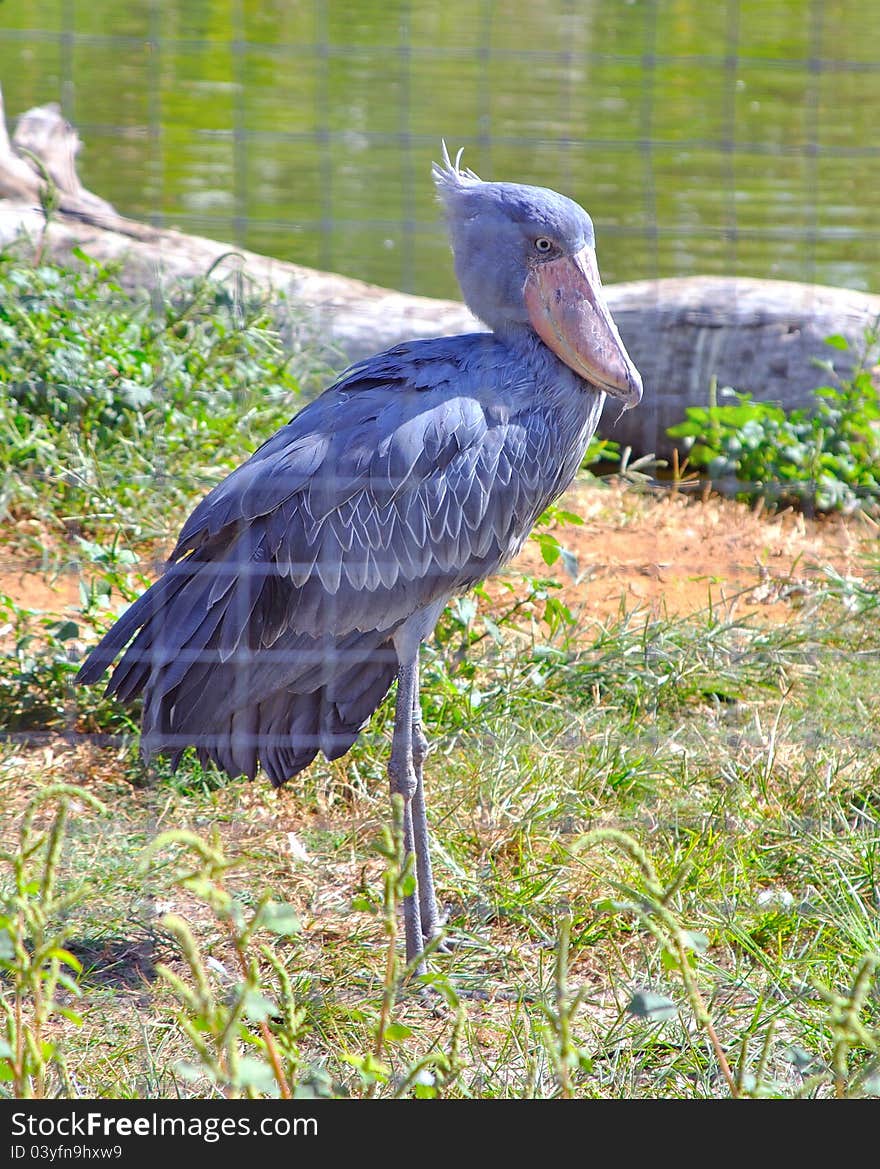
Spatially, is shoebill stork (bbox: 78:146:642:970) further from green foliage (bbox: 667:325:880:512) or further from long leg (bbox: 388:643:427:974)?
green foliage (bbox: 667:325:880:512)

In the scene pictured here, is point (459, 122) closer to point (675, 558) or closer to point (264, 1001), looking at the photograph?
point (675, 558)

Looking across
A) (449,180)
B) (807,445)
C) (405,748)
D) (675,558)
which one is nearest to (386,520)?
(405,748)

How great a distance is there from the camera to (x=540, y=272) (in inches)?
120

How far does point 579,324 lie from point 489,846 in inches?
46.7

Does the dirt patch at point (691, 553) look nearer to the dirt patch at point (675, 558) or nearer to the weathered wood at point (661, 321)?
the dirt patch at point (675, 558)

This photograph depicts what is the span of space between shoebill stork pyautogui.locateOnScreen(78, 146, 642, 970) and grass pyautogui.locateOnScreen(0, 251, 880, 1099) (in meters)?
0.23

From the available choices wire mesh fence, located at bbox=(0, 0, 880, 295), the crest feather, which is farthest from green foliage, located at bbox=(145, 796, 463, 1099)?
wire mesh fence, located at bbox=(0, 0, 880, 295)

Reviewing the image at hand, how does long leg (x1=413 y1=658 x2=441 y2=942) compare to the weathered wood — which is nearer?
long leg (x1=413 y1=658 x2=441 y2=942)

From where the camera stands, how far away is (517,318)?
306 cm

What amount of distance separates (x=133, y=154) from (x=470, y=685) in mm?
6110

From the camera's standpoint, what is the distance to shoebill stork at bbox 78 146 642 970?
9.36 feet

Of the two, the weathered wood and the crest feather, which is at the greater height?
the crest feather

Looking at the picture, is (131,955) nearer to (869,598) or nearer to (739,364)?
(869,598)

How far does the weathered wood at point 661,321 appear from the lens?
5.32 meters
